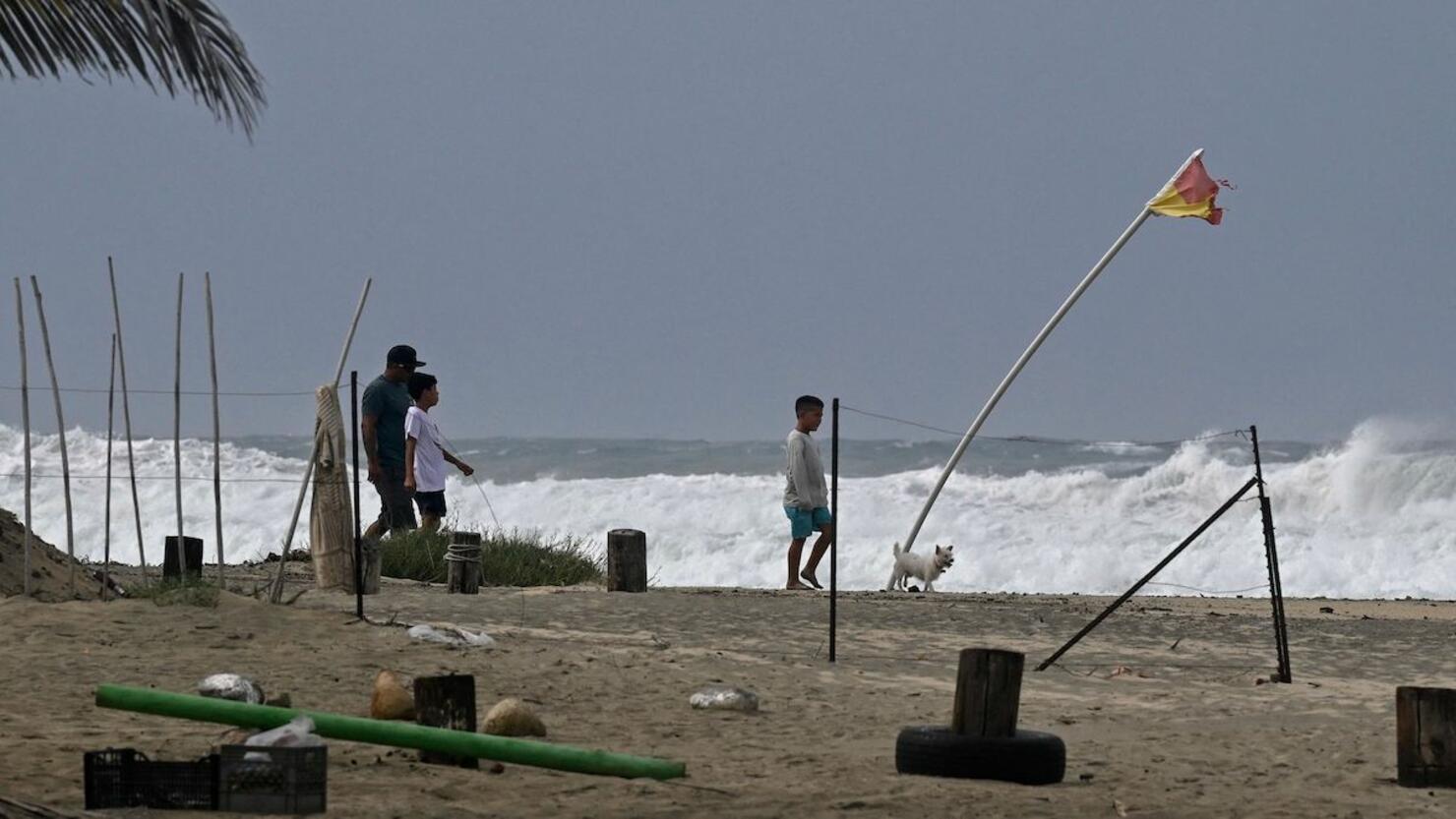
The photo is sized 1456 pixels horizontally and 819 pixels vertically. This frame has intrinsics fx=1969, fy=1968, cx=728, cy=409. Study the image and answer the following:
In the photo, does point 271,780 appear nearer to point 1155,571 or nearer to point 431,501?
point 1155,571

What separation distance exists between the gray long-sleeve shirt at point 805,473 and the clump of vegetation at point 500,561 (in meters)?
1.89

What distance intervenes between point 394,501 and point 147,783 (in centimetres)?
913

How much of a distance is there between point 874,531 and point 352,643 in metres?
18.0

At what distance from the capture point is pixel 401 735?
6.46 meters

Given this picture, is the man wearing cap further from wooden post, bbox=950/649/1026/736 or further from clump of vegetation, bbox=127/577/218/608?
wooden post, bbox=950/649/1026/736

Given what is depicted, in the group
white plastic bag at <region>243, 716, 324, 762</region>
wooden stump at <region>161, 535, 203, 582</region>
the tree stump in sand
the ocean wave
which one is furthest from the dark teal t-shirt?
the ocean wave

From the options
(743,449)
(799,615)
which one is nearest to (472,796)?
(799,615)

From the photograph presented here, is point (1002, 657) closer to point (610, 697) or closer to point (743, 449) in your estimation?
point (610, 697)

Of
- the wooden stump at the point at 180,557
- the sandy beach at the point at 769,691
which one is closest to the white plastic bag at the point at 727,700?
the sandy beach at the point at 769,691

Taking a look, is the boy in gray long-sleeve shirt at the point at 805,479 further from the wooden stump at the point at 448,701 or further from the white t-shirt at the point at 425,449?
the wooden stump at the point at 448,701

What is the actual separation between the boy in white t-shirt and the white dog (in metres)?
3.90

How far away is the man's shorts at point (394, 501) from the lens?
1482 cm

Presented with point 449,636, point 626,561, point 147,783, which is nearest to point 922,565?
point 626,561

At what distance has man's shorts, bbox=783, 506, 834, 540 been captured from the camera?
15617 millimetres
